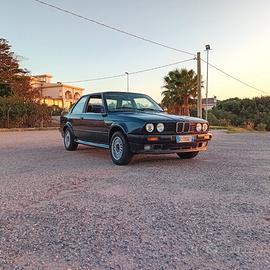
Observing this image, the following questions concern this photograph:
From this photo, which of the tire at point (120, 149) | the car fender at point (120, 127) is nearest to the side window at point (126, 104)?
the car fender at point (120, 127)

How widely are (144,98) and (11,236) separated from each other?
245 inches

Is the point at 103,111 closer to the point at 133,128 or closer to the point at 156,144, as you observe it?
the point at 133,128

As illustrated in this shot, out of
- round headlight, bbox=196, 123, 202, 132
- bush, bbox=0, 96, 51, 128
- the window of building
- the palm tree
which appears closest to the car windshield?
round headlight, bbox=196, 123, 202, 132

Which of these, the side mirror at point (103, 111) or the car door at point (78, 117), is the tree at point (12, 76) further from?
the side mirror at point (103, 111)

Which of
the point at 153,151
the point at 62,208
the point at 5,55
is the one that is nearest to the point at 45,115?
the point at 5,55

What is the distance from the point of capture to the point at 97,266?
2664 mm

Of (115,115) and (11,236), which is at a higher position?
(115,115)

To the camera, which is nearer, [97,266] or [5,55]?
[97,266]

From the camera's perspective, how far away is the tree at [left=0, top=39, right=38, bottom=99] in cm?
3528

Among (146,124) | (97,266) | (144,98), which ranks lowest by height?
(97,266)

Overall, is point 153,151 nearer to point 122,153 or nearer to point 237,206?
point 122,153

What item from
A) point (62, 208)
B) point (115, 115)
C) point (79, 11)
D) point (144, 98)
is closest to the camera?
point (62, 208)

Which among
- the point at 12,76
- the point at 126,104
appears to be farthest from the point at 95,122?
the point at 12,76

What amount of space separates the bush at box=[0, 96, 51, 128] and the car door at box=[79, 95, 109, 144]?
1902cm
